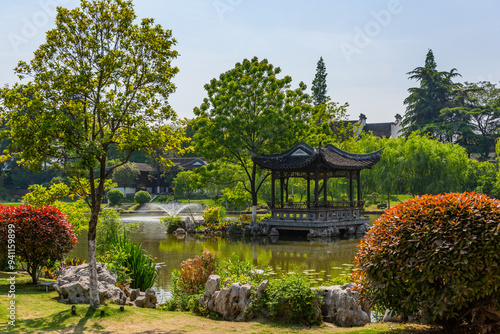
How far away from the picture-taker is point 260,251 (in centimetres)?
1526

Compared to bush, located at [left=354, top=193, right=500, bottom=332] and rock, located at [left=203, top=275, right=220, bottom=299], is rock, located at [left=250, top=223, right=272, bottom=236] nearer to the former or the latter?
rock, located at [left=203, top=275, right=220, bottom=299]

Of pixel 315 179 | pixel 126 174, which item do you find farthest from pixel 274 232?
pixel 126 174

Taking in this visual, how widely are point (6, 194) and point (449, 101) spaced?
4266 centimetres

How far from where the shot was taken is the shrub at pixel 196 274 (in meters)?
7.05

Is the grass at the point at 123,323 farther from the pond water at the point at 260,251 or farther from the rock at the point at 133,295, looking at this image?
the pond water at the point at 260,251

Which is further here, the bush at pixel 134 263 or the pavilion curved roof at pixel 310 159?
the pavilion curved roof at pixel 310 159

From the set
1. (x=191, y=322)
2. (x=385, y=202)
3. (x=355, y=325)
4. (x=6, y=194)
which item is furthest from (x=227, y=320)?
(x=6, y=194)

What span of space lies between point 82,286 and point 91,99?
2633mm

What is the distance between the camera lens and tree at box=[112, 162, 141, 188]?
4331 centimetres

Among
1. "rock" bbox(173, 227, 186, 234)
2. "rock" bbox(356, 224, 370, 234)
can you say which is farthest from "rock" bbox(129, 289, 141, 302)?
"rock" bbox(356, 224, 370, 234)

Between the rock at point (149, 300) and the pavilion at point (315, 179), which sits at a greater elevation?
the pavilion at point (315, 179)

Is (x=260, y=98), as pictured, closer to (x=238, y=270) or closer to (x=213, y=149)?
(x=213, y=149)

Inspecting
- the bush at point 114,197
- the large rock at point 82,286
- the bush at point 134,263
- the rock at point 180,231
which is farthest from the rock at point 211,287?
the bush at point 114,197

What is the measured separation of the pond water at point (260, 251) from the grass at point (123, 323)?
6.92ft
